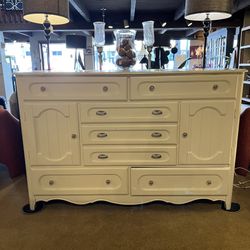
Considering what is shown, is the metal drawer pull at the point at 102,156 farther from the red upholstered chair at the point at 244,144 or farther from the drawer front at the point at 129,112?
the red upholstered chair at the point at 244,144

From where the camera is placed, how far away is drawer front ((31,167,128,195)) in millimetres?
1742

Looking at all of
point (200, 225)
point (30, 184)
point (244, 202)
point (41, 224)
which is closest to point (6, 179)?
point (30, 184)

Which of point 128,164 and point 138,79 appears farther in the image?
point 128,164

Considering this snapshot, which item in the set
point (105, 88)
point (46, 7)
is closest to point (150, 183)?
point (105, 88)

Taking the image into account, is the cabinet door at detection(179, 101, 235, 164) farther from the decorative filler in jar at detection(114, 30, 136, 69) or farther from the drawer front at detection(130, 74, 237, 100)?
the decorative filler in jar at detection(114, 30, 136, 69)

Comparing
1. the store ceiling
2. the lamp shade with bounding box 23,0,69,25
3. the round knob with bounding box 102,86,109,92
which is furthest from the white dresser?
the store ceiling

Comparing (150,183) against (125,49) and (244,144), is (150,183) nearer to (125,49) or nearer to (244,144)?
(244,144)

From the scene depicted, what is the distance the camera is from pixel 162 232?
1.57m

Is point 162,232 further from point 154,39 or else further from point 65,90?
point 154,39

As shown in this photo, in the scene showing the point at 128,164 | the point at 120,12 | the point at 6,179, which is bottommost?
the point at 6,179

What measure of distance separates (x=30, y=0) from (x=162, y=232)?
179cm

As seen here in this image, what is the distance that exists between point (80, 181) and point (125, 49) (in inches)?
41.1

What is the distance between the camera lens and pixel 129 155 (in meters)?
1.70

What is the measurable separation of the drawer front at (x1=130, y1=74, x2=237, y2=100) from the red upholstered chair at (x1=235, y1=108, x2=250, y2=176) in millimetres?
443
